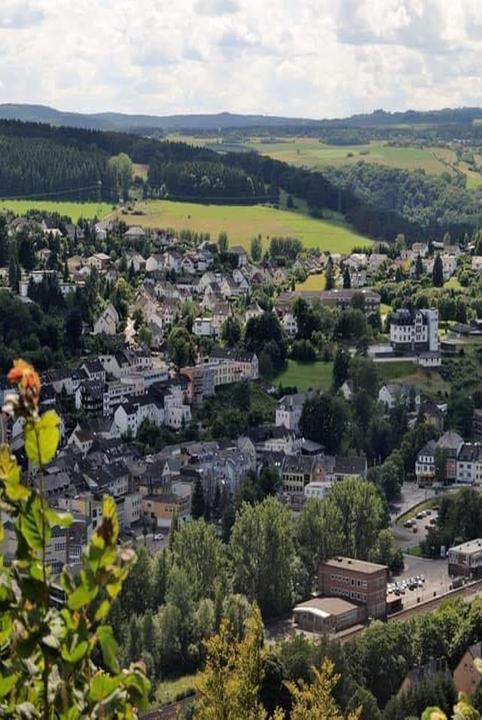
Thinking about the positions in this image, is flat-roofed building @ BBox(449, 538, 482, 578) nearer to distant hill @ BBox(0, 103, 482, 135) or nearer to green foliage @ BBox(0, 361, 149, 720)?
green foliage @ BBox(0, 361, 149, 720)

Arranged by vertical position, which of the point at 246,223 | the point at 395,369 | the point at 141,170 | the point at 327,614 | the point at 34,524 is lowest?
the point at 327,614

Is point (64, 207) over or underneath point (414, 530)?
over

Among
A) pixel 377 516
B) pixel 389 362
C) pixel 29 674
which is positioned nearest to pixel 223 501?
pixel 377 516

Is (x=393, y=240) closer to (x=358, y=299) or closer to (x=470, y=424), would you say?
(x=358, y=299)

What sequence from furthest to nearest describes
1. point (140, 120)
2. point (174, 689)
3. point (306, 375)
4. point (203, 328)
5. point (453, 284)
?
point (140, 120), point (453, 284), point (203, 328), point (306, 375), point (174, 689)

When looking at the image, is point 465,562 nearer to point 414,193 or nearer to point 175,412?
point 175,412

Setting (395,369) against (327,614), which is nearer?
(327,614)

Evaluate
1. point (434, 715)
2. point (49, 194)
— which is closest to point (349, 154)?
point (49, 194)
